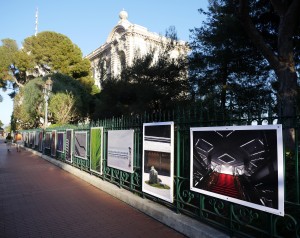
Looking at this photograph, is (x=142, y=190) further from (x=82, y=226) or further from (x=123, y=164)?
(x=82, y=226)

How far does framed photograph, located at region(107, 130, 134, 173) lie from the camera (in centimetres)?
710

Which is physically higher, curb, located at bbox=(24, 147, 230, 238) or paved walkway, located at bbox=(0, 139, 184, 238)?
curb, located at bbox=(24, 147, 230, 238)

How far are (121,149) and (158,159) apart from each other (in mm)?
1871

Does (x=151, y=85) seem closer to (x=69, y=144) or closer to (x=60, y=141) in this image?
(x=60, y=141)

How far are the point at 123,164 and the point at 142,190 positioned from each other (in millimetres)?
1141

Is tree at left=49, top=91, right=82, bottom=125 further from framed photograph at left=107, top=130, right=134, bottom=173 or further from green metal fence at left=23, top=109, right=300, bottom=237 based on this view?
green metal fence at left=23, top=109, right=300, bottom=237

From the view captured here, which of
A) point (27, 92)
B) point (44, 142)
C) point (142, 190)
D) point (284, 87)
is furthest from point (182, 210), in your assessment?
point (27, 92)

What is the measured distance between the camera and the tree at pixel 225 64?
1423cm

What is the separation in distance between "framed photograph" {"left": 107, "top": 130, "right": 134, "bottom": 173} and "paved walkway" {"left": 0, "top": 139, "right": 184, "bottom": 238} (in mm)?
822

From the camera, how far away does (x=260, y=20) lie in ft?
43.7

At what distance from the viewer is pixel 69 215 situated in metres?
5.93

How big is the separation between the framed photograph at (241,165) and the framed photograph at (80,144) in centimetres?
668

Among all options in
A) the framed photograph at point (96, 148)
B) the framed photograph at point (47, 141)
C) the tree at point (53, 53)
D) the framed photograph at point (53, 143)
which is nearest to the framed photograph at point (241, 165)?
the framed photograph at point (96, 148)

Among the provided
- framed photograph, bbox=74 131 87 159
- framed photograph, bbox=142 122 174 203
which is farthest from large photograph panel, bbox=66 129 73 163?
framed photograph, bbox=142 122 174 203
